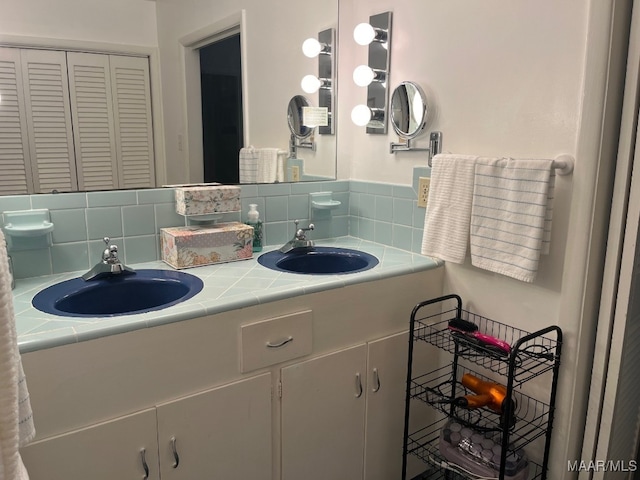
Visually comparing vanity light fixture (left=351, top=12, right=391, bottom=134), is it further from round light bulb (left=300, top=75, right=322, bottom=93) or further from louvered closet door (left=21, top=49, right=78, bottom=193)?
louvered closet door (left=21, top=49, right=78, bottom=193)

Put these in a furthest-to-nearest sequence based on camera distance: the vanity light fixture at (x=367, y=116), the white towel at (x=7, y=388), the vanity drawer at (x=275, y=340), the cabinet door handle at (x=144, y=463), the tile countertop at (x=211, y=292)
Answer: the vanity light fixture at (x=367, y=116) → the vanity drawer at (x=275, y=340) → the cabinet door handle at (x=144, y=463) → the tile countertop at (x=211, y=292) → the white towel at (x=7, y=388)

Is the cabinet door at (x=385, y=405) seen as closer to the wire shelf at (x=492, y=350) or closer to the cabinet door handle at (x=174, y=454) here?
the wire shelf at (x=492, y=350)

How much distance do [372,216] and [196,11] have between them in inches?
40.8

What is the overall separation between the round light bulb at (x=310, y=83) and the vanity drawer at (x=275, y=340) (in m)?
1.05

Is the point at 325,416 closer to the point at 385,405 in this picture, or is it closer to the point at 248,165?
the point at 385,405

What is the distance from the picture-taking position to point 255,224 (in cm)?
190

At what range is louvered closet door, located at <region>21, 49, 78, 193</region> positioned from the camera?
150 cm

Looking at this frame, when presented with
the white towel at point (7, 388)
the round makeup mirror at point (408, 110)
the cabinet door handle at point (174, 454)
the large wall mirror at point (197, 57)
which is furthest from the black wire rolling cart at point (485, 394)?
the white towel at point (7, 388)

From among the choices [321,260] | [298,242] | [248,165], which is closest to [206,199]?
[248,165]

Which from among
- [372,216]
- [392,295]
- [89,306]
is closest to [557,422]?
[392,295]

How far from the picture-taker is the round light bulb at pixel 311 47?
2062 millimetres

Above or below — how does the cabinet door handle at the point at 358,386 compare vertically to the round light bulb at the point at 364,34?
below

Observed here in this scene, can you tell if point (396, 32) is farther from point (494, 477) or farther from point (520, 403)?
point (494, 477)

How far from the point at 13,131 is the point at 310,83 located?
1.13 m
